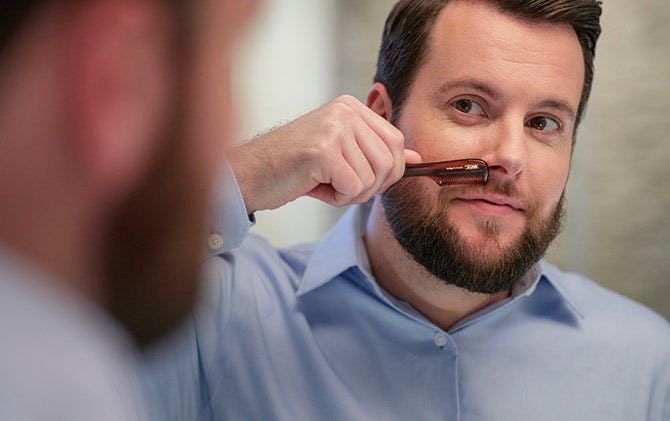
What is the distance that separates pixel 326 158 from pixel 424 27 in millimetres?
337

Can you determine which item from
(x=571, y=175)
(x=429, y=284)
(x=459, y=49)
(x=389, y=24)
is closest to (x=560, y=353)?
(x=429, y=284)

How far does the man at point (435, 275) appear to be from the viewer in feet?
3.63

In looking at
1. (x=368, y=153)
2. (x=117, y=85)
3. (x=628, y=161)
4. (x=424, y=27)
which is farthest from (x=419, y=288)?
(x=117, y=85)

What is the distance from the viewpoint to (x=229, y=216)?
107 centimetres

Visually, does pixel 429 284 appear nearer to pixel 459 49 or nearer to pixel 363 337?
pixel 363 337

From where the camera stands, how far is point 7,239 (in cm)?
31

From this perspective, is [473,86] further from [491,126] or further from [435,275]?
[435,275]

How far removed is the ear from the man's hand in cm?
19

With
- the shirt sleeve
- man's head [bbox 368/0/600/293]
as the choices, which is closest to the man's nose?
man's head [bbox 368/0/600/293]

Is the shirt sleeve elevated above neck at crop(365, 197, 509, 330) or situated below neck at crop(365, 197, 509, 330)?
above

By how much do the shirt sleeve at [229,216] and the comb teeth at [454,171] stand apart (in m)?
0.24

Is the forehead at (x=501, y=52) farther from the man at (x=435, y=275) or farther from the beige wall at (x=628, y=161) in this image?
the beige wall at (x=628, y=161)

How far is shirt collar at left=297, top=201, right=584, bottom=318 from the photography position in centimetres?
120

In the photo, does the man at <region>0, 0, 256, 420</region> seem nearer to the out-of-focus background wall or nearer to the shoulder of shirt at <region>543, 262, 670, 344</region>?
the shoulder of shirt at <region>543, 262, 670, 344</region>
